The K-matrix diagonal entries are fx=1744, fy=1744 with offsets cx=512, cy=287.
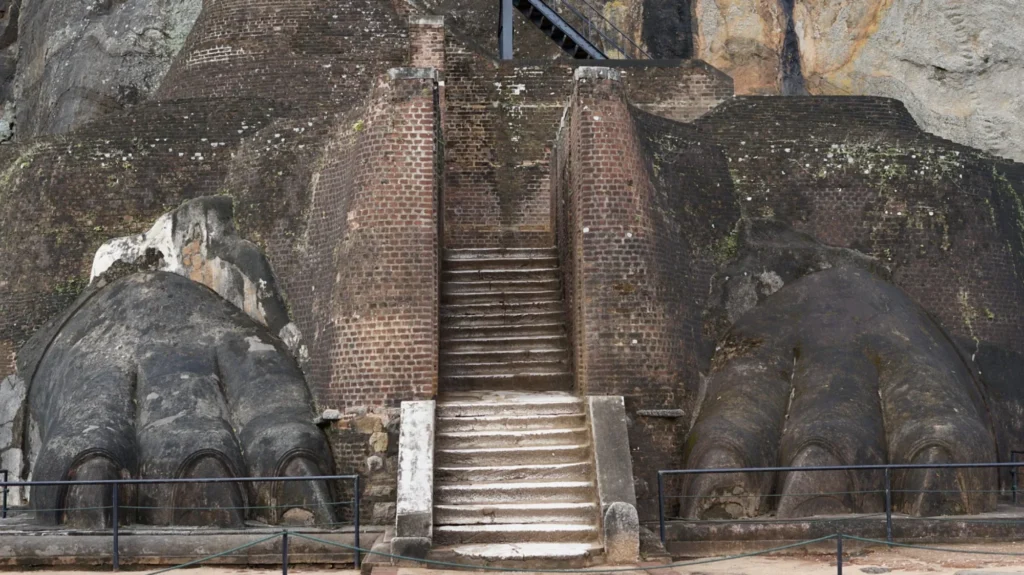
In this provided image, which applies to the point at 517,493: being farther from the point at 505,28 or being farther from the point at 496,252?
the point at 505,28

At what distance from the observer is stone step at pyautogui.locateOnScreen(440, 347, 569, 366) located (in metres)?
20.5

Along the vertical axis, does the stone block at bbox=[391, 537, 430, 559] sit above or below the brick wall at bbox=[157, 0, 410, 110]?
below

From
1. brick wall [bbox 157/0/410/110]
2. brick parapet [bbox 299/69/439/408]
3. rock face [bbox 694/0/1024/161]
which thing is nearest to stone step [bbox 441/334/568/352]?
brick parapet [bbox 299/69/439/408]

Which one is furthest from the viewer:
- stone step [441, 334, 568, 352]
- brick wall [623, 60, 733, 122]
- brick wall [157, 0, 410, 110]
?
brick wall [157, 0, 410, 110]

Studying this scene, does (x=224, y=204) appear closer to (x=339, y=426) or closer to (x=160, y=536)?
(x=339, y=426)

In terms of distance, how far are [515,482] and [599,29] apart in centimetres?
1371

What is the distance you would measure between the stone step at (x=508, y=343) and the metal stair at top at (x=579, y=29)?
781 centimetres

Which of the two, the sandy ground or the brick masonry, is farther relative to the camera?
the brick masonry

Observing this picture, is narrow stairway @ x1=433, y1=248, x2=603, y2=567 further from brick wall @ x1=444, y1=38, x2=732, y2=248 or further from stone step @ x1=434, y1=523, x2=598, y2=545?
brick wall @ x1=444, y1=38, x2=732, y2=248

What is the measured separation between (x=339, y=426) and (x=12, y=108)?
1722 cm

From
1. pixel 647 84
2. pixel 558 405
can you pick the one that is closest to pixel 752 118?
pixel 647 84

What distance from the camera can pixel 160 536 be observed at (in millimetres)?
16984

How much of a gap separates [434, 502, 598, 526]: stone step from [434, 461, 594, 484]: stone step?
0.49 meters

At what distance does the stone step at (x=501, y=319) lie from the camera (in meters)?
21.0
